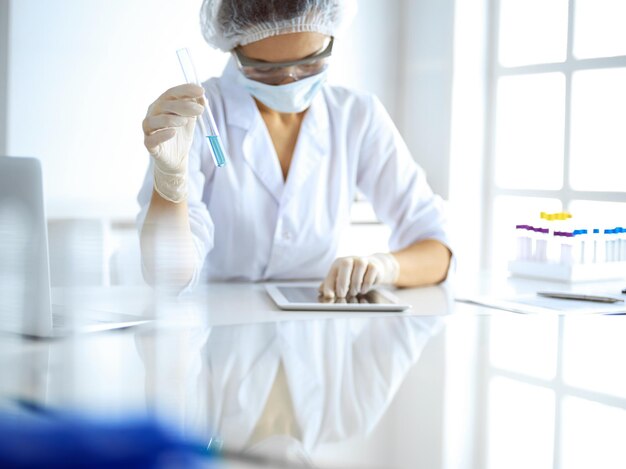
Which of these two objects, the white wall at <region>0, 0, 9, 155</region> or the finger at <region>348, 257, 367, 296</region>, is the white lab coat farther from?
the white wall at <region>0, 0, 9, 155</region>

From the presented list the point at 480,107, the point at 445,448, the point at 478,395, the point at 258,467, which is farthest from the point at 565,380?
the point at 480,107

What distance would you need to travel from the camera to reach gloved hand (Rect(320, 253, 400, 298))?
1.38 m

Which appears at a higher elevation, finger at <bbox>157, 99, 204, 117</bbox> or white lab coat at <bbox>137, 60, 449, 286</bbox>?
finger at <bbox>157, 99, 204, 117</bbox>

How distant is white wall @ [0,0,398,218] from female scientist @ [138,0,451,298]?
980mm

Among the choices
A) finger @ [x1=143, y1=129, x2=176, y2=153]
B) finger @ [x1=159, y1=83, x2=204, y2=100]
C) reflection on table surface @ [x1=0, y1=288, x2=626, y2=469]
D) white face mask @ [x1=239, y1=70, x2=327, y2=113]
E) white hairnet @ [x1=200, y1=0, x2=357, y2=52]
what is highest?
white hairnet @ [x1=200, y1=0, x2=357, y2=52]

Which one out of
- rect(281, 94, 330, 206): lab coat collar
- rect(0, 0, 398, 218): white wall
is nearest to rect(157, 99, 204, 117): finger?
rect(281, 94, 330, 206): lab coat collar

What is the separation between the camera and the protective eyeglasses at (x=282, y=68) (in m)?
1.60

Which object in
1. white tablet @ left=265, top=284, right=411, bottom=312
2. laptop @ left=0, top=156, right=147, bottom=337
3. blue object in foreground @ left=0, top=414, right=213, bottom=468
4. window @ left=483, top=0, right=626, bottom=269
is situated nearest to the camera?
blue object in foreground @ left=0, top=414, right=213, bottom=468

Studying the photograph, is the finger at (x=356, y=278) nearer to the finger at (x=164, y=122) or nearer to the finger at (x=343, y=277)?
the finger at (x=343, y=277)

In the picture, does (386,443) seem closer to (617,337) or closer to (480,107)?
(617,337)

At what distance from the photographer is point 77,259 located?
0.65 meters

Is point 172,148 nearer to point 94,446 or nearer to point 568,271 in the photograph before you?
point 568,271

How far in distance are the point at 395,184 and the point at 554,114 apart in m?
1.56

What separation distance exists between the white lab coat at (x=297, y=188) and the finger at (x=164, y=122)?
0.28 m
